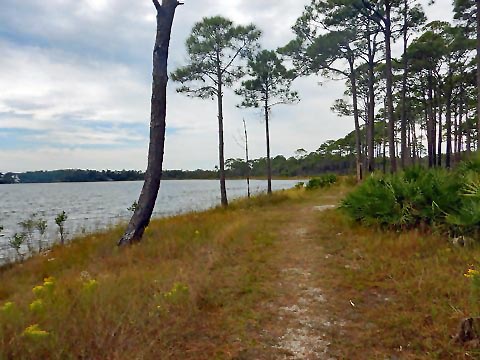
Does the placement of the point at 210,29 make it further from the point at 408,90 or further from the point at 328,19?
the point at 408,90

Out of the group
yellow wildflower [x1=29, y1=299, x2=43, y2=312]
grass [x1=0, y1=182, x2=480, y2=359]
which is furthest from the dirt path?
yellow wildflower [x1=29, y1=299, x2=43, y2=312]

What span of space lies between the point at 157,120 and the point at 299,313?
563cm

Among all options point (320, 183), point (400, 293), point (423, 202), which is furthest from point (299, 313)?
point (320, 183)

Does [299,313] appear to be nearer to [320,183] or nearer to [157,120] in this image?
[157,120]

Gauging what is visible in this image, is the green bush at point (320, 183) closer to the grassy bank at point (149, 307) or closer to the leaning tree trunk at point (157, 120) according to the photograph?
the leaning tree trunk at point (157, 120)

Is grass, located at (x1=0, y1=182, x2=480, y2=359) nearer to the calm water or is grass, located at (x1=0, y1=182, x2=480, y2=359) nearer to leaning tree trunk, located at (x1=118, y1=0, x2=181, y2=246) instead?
leaning tree trunk, located at (x1=118, y1=0, x2=181, y2=246)

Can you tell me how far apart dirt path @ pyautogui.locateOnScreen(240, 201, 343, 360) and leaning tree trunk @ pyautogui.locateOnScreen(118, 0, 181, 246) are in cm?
348

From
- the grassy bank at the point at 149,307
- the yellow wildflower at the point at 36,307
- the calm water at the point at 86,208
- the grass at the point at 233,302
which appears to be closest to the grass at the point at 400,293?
the grass at the point at 233,302

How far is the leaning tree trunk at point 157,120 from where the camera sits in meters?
7.86

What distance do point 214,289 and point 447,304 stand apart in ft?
8.66

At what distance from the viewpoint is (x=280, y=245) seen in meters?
7.18

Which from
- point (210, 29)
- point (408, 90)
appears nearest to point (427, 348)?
point (210, 29)

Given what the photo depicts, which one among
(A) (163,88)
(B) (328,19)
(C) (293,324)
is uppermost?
(B) (328,19)

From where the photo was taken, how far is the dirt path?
307 cm
